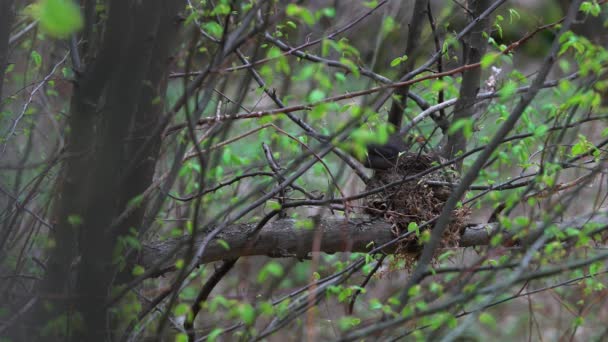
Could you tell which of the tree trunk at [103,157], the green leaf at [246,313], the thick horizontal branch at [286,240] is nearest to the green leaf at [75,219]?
the tree trunk at [103,157]

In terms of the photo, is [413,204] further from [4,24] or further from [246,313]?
[4,24]

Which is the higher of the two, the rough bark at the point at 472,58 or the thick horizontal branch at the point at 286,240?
the rough bark at the point at 472,58

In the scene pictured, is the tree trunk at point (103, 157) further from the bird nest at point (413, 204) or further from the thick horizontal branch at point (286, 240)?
the bird nest at point (413, 204)

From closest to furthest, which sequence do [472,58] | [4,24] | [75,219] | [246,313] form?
[246,313] → [75,219] → [4,24] → [472,58]

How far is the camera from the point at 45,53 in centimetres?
445

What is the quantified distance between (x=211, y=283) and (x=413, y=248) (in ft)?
3.76

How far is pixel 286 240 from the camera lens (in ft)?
11.0

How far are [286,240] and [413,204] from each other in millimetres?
765

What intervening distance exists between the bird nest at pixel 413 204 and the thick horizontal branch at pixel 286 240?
0.08m

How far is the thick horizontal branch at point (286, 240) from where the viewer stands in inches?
126

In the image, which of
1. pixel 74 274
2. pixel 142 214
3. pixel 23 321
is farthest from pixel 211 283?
pixel 23 321

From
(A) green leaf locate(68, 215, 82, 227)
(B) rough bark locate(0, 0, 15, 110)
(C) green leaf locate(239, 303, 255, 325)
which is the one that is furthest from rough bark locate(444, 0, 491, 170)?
(B) rough bark locate(0, 0, 15, 110)

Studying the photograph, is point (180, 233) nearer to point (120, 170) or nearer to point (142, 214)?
point (142, 214)

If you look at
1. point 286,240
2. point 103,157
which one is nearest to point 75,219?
point 103,157
